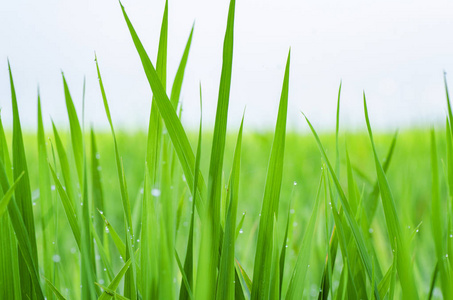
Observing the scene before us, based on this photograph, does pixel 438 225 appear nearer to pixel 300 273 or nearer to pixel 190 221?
pixel 300 273

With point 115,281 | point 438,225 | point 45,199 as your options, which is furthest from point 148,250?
point 438,225

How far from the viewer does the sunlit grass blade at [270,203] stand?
336 mm

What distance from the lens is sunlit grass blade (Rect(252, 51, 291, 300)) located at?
336 millimetres

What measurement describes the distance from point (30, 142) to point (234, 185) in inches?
116

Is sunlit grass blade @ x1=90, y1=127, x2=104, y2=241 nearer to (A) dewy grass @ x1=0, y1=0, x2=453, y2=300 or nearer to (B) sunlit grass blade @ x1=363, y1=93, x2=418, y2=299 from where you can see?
(A) dewy grass @ x1=0, y1=0, x2=453, y2=300

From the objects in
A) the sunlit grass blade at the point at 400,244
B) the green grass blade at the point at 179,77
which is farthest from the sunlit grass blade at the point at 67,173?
the sunlit grass blade at the point at 400,244

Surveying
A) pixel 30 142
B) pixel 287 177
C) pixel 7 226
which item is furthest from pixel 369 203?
pixel 30 142

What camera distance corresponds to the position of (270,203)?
0.35 metres

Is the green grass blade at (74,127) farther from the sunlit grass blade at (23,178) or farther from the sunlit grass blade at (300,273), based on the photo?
the sunlit grass blade at (300,273)

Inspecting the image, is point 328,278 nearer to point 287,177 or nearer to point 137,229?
point 137,229

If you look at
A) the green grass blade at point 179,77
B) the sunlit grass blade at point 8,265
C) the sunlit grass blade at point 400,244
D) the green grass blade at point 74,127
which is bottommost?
the sunlit grass blade at point 8,265

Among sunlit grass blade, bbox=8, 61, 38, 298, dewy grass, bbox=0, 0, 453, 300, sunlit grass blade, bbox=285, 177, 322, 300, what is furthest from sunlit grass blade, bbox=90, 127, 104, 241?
sunlit grass blade, bbox=285, 177, 322, 300

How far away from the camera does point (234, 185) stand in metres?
0.34

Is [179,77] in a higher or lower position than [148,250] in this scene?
higher
